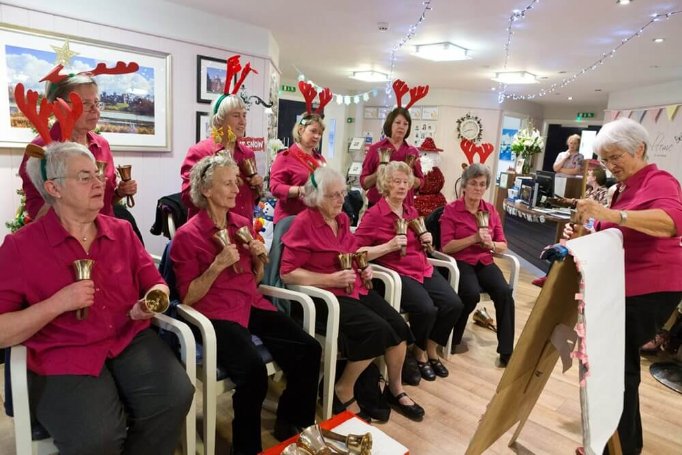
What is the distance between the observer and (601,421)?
1298 mm

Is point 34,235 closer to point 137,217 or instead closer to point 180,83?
point 137,217

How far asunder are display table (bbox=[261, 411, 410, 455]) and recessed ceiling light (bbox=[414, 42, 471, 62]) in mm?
4125

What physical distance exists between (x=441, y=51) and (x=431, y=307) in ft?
11.0

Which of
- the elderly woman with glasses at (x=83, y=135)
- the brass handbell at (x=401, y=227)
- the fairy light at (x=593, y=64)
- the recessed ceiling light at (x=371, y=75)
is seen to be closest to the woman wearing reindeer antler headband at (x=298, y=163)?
the brass handbell at (x=401, y=227)

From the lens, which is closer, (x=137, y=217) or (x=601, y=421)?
(x=601, y=421)

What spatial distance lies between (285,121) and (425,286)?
639 centimetres

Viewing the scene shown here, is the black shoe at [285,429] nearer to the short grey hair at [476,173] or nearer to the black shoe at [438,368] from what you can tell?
the black shoe at [438,368]

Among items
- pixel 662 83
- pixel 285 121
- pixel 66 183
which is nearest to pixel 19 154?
pixel 66 183

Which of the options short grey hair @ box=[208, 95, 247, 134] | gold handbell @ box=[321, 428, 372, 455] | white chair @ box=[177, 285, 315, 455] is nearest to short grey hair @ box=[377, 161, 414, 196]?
short grey hair @ box=[208, 95, 247, 134]

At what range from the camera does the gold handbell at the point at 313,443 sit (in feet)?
4.24

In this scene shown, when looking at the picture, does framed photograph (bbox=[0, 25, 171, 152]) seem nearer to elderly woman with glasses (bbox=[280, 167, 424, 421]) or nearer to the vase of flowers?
elderly woman with glasses (bbox=[280, 167, 424, 421])

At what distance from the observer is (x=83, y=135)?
6.60ft

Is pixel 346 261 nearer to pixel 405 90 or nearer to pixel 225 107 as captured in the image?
pixel 225 107

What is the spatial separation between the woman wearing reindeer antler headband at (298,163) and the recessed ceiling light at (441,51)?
242 cm
